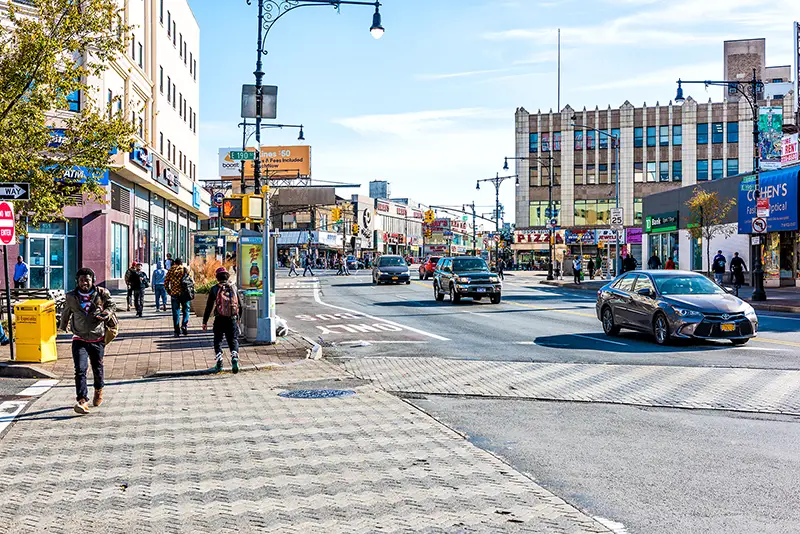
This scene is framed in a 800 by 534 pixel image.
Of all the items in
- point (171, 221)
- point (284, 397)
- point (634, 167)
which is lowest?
point (284, 397)

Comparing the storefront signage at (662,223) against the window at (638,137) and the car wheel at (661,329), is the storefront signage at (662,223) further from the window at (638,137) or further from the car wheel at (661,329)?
the car wheel at (661,329)

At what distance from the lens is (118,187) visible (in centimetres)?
3959

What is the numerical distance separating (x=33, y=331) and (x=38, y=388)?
8.25ft

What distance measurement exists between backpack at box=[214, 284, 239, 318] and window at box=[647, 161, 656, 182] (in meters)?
83.4

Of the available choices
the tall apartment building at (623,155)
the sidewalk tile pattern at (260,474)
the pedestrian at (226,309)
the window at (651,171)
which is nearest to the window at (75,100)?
the pedestrian at (226,309)

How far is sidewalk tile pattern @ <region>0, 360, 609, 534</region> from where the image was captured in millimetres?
5773

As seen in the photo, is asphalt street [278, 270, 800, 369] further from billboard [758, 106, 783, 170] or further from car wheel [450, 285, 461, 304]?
billboard [758, 106, 783, 170]

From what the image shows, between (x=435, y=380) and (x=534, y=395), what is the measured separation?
1924 millimetres

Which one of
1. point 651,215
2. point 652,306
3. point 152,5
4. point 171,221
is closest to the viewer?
point 652,306

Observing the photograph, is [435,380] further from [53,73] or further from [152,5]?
[152,5]

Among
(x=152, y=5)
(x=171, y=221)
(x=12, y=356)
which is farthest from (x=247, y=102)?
(x=171, y=221)

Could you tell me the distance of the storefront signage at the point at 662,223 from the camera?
57562 millimetres

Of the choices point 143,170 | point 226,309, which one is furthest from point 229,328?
point 143,170

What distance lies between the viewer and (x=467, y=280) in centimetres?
3228
